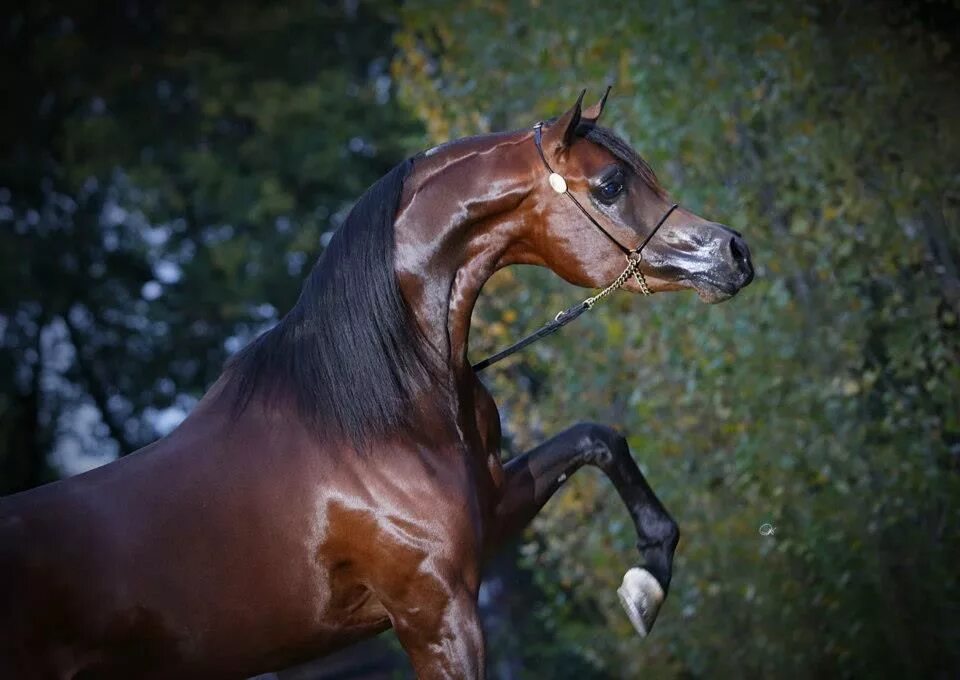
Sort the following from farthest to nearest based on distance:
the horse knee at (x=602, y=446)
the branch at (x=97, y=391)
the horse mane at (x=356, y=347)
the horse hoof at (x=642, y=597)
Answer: the branch at (x=97, y=391)
the horse knee at (x=602, y=446)
the horse hoof at (x=642, y=597)
the horse mane at (x=356, y=347)

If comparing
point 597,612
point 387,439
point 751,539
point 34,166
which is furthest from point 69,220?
point 387,439

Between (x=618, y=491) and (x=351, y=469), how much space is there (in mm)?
1152

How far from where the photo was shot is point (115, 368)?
53.3 feet

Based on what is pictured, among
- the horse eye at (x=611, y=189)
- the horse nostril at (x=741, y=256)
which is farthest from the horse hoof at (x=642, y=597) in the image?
the horse eye at (x=611, y=189)

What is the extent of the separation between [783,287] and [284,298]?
9870 millimetres

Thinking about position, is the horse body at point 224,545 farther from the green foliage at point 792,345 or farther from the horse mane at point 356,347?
the green foliage at point 792,345

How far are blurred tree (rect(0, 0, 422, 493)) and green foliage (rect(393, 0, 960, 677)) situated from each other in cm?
830

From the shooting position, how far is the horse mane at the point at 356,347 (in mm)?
3797

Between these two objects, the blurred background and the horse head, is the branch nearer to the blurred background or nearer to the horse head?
the blurred background

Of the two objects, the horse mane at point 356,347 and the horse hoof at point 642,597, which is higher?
the horse mane at point 356,347

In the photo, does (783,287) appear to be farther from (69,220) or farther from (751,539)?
(69,220)

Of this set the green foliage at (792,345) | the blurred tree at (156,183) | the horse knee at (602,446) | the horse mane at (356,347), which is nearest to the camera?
the horse mane at (356,347)

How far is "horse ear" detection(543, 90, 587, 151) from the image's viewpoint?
380 cm

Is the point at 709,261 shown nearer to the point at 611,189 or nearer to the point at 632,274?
the point at 632,274
